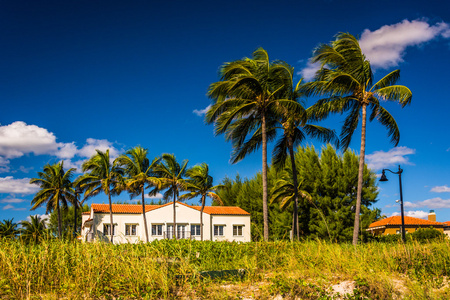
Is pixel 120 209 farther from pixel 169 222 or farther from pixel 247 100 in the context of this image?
pixel 247 100

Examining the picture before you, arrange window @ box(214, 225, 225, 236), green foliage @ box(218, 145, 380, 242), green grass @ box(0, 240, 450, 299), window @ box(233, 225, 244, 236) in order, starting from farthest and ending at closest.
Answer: window @ box(233, 225, 244, 236), window @ box(214, 225, 225, 236), green foliage @ box(218, 145, 380, 242), green grass @ box(0, 240, 450, 299)

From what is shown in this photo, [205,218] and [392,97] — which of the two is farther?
[205,218]

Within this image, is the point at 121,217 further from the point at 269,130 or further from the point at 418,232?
the point at 418,232

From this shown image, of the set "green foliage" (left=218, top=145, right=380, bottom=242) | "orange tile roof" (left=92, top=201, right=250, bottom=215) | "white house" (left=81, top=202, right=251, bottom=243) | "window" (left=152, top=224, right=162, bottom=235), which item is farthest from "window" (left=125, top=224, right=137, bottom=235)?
"green foliage" (left=218, top=145, right=380, bottom=242)

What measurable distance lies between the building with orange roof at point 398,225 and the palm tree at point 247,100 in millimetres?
25919

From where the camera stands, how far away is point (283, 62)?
2178 cm

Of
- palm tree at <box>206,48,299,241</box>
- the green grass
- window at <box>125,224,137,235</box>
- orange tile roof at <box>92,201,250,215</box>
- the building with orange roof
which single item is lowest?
the building with orange roof

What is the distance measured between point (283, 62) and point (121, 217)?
26.0 meters

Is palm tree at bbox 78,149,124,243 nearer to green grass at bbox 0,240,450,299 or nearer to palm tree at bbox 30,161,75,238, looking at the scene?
palm tree at bbox 30,161,75,238

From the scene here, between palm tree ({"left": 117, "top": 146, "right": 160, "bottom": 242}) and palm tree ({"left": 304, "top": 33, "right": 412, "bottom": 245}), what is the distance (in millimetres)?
22855

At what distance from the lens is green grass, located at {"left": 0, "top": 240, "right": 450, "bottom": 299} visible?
6.85 m

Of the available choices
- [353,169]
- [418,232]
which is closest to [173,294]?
[418,232]

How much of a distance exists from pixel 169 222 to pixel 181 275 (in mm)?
33904

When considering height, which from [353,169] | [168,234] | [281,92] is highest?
[281,92]
